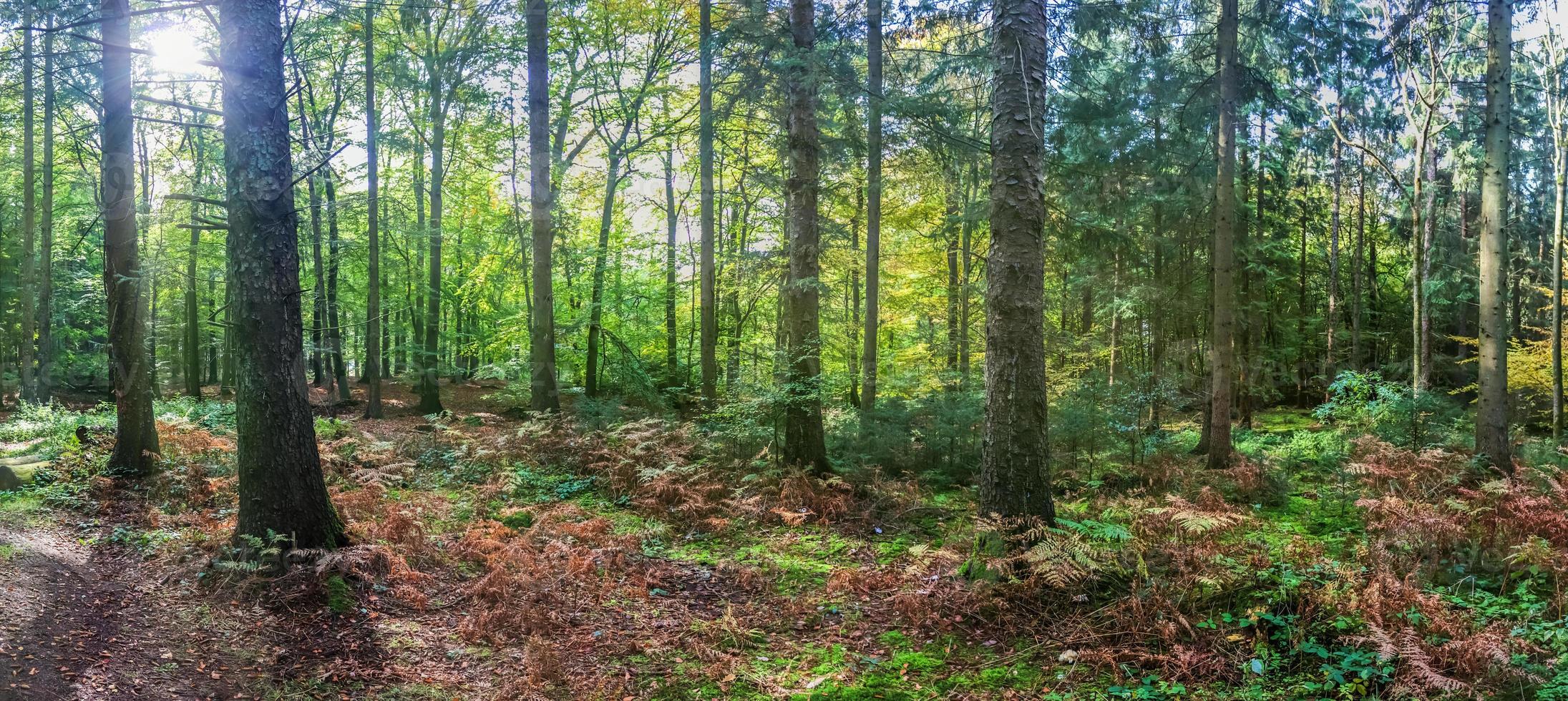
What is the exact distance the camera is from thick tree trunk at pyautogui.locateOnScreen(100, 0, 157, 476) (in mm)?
8055

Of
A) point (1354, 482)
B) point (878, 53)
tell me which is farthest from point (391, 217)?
point (1354, 482)

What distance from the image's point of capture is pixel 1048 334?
10867 millimetres

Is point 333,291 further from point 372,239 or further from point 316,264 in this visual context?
point 372,239

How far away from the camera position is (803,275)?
9242 mm

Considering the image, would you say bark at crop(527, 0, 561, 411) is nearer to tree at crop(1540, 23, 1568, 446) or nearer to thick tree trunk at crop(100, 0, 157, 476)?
thick tree trunk at crop(100, 0, 157, 476)

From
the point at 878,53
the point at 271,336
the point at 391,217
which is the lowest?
the point at 271,336

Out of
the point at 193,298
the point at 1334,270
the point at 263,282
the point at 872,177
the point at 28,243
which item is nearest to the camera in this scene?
the point at 263,282

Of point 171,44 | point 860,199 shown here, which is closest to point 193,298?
point 171,44

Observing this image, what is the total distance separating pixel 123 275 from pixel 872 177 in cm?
994

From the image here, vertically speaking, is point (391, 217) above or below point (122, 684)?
above

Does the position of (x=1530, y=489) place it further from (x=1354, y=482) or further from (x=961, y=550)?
(x=961, y=550)

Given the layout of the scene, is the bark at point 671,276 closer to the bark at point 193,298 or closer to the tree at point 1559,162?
the bark at point 193,298

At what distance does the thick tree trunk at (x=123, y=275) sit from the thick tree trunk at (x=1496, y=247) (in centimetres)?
1635

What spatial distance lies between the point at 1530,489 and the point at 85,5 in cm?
1954
